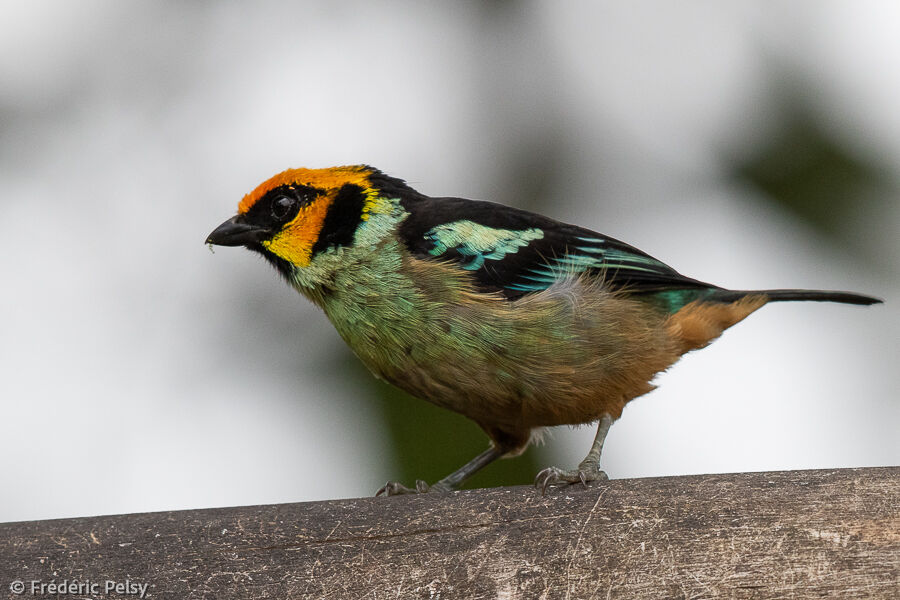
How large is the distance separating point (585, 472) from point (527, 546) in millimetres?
844

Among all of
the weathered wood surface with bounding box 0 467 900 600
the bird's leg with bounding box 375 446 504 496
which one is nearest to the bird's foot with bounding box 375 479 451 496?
the bird's leg with bounding box 375 446 504 496

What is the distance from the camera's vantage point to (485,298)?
4160 mm

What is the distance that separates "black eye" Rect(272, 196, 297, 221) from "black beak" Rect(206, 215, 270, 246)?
86mm

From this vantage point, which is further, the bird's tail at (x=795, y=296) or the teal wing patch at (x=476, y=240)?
the bird's tail at (x=795, y=296)

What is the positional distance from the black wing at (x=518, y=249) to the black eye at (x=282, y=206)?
0.50 m

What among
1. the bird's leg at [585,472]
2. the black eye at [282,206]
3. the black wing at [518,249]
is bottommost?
the bird's leg at [585,472]

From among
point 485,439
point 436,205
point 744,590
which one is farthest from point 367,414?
point 744,590

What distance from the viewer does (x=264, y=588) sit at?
3.02 metres

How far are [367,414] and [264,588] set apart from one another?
86.4 inches

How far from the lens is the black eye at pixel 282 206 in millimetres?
4727

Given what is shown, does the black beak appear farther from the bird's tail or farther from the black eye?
the bird's tail

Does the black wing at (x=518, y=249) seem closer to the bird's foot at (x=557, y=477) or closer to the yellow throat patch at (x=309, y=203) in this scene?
the yellow throat patch at (x=309, y=203)

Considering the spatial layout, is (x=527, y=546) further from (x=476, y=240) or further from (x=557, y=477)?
(x=476, y=240)

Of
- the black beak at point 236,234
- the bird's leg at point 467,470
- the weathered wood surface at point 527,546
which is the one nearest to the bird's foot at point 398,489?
the bird's leg at point 467,470
